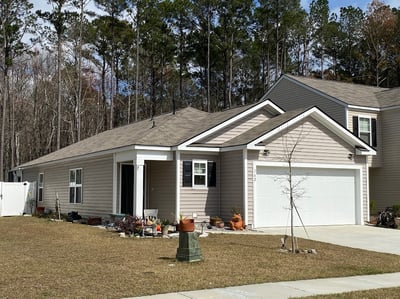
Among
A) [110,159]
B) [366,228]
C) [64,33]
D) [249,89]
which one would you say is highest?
[64,33]

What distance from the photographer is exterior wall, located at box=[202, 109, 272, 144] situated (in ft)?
63.3

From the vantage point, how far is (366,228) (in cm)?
1916

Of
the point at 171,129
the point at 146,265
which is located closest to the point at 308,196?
the point at 171,129

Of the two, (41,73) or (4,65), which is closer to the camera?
(4,65)

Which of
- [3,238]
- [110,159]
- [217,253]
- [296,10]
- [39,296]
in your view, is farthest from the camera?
[296,10]

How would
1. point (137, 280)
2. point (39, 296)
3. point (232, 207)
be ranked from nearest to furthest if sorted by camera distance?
point (39, 296) → point (137, 280) → point (232, 207)

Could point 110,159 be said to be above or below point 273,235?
above

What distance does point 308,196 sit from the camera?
19516 millimetres

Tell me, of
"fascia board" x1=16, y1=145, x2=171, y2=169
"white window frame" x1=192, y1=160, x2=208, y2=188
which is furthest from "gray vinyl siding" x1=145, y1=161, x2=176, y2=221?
"fascia board" x1=16, y1=145, x2=171, y2=169

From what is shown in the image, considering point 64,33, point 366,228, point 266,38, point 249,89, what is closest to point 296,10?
point 266,38

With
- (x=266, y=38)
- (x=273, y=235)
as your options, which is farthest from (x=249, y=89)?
(x=273, y=235)

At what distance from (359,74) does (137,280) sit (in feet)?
138

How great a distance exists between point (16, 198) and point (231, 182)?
1414 centimetres

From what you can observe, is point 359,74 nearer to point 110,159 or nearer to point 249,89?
point 249,89
